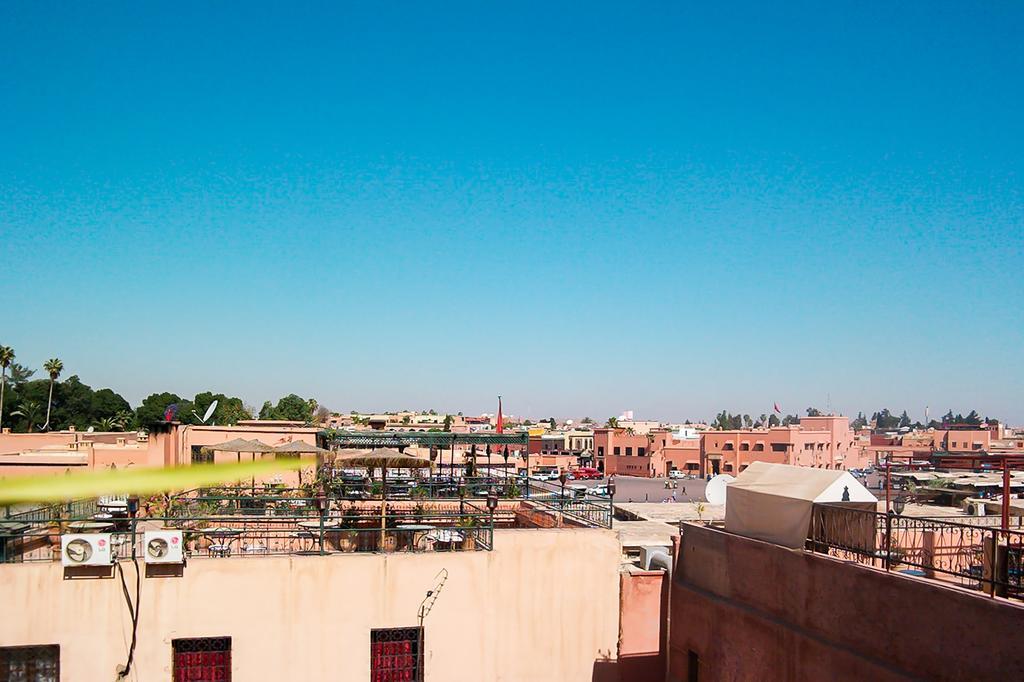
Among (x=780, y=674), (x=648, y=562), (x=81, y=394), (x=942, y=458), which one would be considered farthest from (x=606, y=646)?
(x=81, y=394)

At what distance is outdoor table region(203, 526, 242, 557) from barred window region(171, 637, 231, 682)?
136 cm

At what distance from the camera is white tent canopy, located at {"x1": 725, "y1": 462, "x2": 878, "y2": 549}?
39.2 ft

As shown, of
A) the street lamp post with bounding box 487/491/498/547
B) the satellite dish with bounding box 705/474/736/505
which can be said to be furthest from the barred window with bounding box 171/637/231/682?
the satellite dish with bounding box 705/474/736/505

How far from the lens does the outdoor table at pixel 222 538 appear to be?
524 inches

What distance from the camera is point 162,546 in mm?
12305

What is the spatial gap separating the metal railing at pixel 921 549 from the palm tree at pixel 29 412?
3058 inches

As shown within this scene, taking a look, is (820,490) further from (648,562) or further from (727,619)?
(648,562)

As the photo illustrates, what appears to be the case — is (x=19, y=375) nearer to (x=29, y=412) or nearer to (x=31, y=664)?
(x=29, y=412)

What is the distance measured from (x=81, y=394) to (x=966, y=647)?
313ft

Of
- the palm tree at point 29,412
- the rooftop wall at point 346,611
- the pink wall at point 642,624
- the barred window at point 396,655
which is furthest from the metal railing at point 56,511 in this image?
the palm tree at point 29,412

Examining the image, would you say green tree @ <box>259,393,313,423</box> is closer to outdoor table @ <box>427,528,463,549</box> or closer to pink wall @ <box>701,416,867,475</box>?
pink wall @ <box>701,416,867,475</box>

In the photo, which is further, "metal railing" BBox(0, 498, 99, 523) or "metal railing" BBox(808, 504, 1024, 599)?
"metal railing" BBox(0, 498, 99, 523)

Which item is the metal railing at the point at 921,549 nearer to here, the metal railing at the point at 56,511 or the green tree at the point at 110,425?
the metal railing at the point at 56,511

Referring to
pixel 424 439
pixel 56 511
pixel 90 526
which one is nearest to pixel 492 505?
pixel 424 439
